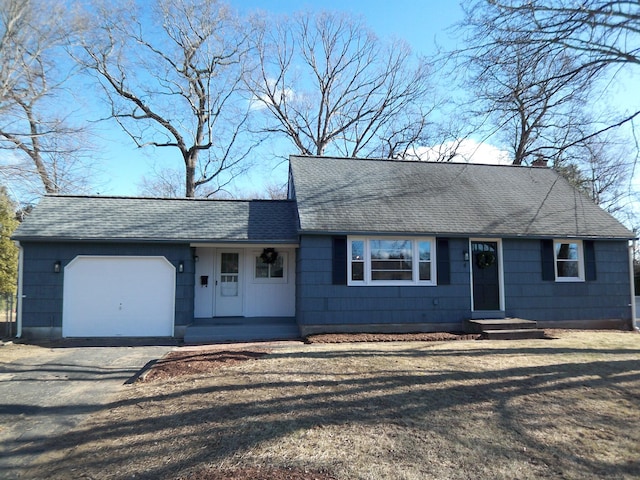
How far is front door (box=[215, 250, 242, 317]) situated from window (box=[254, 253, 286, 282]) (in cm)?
51

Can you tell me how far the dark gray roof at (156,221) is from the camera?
10062mm

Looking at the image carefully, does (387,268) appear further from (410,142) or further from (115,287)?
(410,142)

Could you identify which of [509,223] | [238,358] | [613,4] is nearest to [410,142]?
[509,223]

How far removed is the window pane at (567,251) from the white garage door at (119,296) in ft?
33.8

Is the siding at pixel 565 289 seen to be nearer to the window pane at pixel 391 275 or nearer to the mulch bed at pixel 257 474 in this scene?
the window pane at pixel 391 275

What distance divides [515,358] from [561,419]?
2811 millimetres

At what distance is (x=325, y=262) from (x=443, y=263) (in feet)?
10.1

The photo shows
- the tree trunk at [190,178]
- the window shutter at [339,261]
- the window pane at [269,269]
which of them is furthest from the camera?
the tree trunk at [190,178]

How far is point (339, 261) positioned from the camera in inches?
399

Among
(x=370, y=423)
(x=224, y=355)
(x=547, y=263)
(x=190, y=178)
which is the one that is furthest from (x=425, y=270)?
(x=190, y=178)

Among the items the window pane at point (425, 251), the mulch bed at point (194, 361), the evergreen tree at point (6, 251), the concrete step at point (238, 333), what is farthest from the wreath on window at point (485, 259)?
the evergreen tree at point (6, 251)

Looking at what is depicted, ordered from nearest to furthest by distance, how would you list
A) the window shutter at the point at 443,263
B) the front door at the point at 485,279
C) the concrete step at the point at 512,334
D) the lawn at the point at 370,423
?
the lawn at the point at 370,423, the concrete step at the point at 512,334, the window shutter at the point at 443,263, the front door at the point at 485,279

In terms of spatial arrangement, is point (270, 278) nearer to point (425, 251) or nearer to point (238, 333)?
point (238, 333)

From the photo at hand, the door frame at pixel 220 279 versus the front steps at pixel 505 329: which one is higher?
the door frame at pixel 220 279
